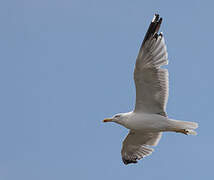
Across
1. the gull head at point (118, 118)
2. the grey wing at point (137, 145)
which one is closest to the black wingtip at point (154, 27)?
the gull head at point (118, 118)

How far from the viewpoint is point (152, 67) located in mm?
11680

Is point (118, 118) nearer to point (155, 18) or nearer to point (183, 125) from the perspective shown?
point (183, 125)

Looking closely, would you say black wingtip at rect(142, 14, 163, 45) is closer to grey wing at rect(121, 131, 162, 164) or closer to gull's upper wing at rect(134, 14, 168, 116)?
gull's upper wing at rect(134, 14, 168, 116)

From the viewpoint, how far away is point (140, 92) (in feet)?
39.2

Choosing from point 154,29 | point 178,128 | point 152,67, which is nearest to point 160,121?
point 178,128

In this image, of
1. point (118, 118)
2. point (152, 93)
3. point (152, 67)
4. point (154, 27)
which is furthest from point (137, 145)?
point (154, 27)

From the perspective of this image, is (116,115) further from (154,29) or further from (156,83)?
(154,29)

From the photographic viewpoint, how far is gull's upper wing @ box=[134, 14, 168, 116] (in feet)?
38.2

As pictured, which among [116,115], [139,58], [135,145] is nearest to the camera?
[139,58]

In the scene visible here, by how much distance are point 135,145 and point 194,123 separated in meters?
1.95

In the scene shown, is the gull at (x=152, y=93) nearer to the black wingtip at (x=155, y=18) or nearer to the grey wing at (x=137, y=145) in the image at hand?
the black wingtip at (x=155, y=18)

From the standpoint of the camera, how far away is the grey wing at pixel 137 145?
13195 mm

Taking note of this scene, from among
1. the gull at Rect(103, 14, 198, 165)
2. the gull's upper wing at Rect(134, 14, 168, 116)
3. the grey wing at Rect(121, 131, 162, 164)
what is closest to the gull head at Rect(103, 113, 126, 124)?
the gull at Rect(103, 14, 198, 165)

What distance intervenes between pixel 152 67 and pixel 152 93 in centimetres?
62
